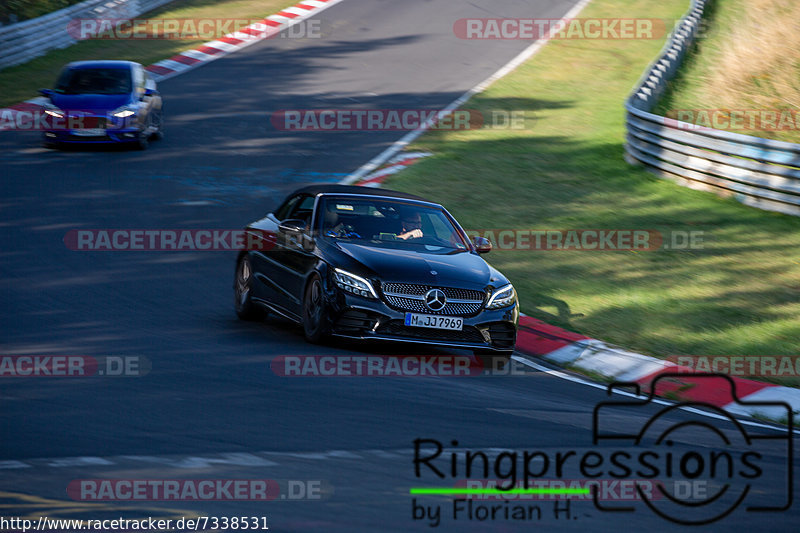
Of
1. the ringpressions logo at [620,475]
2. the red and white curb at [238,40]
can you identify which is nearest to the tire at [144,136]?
the red and white curb at [238,40]

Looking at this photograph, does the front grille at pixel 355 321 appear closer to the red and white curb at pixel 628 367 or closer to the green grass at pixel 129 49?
the red and white curb at pixel 628 367

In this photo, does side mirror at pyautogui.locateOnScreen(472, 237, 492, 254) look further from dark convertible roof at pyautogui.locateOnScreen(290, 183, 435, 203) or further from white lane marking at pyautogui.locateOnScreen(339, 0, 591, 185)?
white lane marking at pyautogui.locateOnScreen(339, 0, 591, 185)

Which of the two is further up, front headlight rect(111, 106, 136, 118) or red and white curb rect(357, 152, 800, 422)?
front headlight rect(111, 106, 136, 118)

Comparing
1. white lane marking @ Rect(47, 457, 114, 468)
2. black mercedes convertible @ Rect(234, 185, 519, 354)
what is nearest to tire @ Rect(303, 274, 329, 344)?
black mercedes convertible @ Rect(234, 185, 519, 354)

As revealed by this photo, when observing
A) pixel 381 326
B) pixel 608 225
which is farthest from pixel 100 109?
pixel 381 326

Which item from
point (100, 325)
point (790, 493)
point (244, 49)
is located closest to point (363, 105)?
point (244, 49)

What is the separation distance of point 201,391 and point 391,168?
12.3m

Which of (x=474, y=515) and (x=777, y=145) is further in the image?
(x=777, y=145)

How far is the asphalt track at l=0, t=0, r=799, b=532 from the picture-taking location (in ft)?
18.0

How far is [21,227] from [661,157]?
10.4 meters

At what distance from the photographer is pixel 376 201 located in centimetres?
1081

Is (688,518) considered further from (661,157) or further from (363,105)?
(363,105)

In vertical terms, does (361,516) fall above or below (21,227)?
above

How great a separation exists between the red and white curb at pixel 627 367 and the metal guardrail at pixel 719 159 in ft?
20.0
